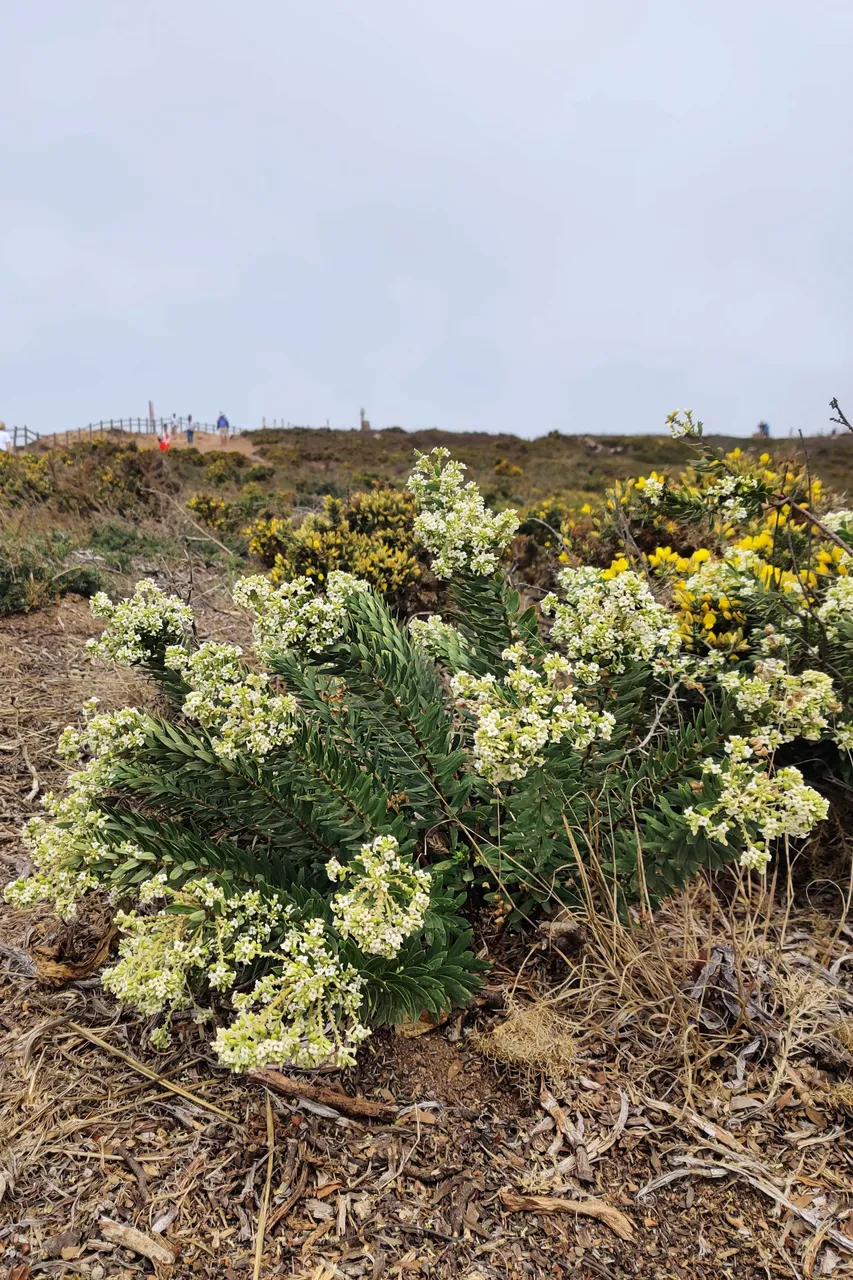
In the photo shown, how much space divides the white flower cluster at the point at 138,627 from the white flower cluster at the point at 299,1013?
114cm

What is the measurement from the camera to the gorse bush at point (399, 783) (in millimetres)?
1838

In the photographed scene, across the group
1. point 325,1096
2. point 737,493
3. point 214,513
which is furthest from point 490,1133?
point 214,513

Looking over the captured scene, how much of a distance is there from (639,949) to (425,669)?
4.05ft

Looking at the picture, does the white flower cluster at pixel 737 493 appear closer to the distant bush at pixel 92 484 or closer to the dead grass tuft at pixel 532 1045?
the dead grass tuft at pixel 532 1045

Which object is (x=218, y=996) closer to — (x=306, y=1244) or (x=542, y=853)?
(x=306, y=1244)

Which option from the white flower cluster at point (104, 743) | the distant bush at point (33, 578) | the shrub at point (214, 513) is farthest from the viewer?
the shrub at point (214, 513)

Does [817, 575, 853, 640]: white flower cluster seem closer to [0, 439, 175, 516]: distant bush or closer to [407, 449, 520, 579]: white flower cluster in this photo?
[407, 449, 520, 579]: white flower cluster

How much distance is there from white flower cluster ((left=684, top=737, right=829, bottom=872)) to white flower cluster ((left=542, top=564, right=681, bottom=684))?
1.33 feet

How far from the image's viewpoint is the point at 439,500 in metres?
2.80

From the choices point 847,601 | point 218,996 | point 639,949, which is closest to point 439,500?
point 847,601

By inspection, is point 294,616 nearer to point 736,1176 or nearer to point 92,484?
point 736,1176

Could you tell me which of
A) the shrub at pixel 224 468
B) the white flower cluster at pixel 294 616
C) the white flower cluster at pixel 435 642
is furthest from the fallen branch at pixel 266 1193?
the shrub at pixel 224 468

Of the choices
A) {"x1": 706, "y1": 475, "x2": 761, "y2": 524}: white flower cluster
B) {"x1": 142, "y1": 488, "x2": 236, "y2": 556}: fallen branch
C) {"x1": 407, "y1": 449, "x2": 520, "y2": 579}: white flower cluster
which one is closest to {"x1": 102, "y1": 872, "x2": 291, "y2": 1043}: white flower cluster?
{"x1": 407, "y1": 449, "x2": 520, "y2": 579}: white flower cluster

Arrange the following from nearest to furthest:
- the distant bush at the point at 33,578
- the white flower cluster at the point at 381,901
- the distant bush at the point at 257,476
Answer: the white flower cluster at the point at 381,901 → the distant bush at the point at 33,578 → the distant bush at the point at 257,476
